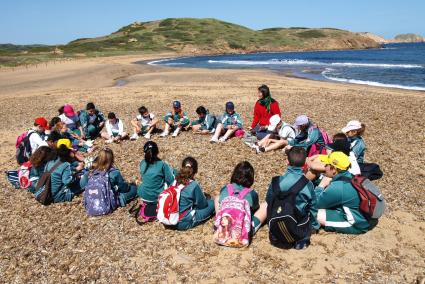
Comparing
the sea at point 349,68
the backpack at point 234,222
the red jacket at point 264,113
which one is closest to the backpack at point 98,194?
the backpack at point 234,222

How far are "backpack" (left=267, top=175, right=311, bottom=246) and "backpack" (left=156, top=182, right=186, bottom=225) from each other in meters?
1.83

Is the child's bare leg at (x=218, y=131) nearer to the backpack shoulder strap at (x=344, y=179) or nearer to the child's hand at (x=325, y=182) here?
the child's hand at (x=325, y=182)

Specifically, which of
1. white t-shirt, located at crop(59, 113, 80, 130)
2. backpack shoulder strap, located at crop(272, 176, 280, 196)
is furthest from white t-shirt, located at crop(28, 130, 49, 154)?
backpack shoulder strap, located at crop(272, 176, 280, 196)

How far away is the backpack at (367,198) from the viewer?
21.4 ft

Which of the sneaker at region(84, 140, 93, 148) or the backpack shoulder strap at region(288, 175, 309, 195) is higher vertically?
the backpack shoulder strap at region(288, 175, 309, 195)

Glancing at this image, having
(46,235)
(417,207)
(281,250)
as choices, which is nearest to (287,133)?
(417,207)

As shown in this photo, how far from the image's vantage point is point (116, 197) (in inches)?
327

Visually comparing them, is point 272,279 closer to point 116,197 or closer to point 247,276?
point 247,276

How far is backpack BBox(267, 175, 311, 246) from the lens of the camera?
20.7 ft

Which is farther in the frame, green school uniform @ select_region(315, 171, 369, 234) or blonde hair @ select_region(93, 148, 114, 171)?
blonde hair @ select_region(93, 148, 114, 171)

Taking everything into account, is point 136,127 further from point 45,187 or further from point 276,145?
point 45,187

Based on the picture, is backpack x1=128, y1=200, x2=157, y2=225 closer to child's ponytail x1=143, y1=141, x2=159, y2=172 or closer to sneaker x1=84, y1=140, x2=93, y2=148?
child's ponytail x1=143, y1=141, x2=159, y2=172

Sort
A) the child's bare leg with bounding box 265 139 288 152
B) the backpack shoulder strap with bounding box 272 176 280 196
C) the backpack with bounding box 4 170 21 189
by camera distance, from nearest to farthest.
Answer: the backpack shoulder strap with bounding box 272 176 280 196
the backpack with bounding box 4 170 21 189
the child's bare leg with bounding box 265 139 288 152

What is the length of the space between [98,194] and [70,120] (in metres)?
6.84
